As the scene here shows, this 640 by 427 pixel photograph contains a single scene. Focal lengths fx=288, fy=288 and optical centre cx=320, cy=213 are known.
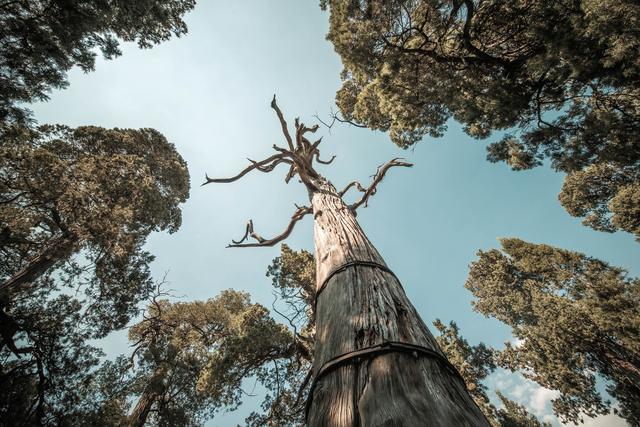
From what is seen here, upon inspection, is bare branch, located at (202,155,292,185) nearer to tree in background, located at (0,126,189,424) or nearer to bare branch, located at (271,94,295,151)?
bare branch, located at (271,94,295,151)

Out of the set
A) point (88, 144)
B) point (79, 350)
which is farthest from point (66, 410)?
point (88, 144)

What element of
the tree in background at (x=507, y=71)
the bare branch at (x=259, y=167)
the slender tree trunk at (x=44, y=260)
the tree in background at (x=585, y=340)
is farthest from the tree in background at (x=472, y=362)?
the slender tree trunk at (x=44, y=260)

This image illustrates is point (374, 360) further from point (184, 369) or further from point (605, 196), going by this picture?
point (605, 196)

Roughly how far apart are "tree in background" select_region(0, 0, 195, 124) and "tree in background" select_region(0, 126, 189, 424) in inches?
44.9

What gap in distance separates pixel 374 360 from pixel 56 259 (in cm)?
746

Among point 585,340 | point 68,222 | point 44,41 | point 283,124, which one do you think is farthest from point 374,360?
point 585,340

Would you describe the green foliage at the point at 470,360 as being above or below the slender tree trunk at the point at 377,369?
above

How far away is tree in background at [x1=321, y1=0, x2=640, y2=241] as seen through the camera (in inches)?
163

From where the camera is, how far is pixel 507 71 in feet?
18.3

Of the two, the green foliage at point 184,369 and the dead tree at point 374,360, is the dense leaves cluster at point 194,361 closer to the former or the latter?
the green foliage at point 184,369

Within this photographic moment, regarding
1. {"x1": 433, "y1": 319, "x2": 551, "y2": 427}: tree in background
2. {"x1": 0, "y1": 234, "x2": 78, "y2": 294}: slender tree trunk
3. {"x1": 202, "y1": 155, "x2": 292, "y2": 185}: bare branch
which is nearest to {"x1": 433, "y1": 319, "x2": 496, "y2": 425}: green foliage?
{"x1": 433, "y1": 319, "x2": 551, "y2": 427}: tree in background

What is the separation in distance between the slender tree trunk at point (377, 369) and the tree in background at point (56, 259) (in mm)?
5185

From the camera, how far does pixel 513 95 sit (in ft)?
17.2

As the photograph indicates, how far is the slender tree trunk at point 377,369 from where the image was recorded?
99 centimetres
